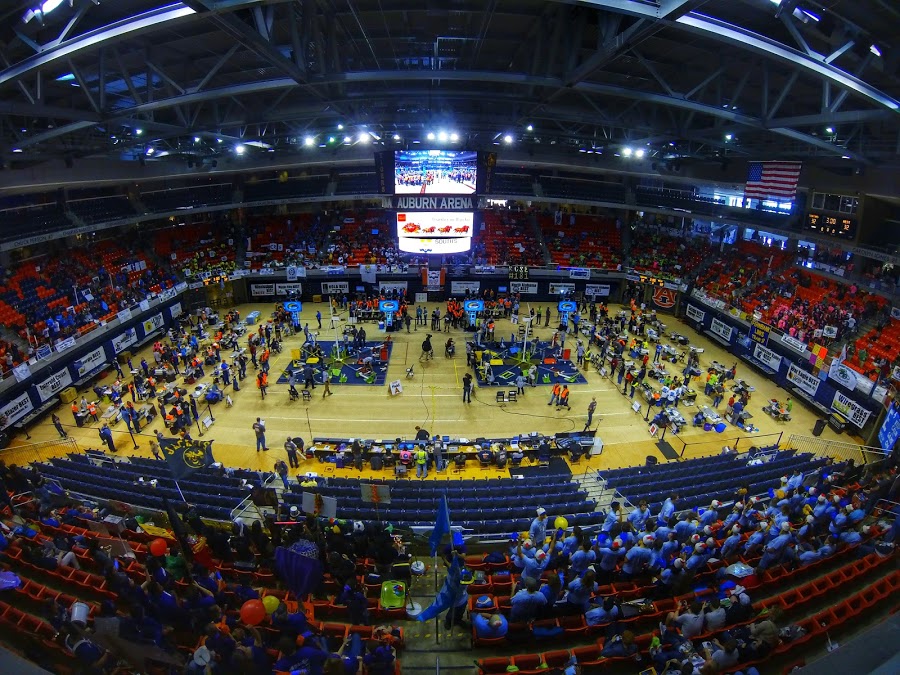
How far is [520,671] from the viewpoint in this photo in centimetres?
752

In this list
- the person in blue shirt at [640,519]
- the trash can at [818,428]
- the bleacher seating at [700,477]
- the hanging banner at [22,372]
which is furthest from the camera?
the trash can at [818,428]

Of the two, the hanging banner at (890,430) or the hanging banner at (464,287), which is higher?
the hanging banner at (464,287)

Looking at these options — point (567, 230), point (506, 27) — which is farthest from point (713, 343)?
point (506, 27)

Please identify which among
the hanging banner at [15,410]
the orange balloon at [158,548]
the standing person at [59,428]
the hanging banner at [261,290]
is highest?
the hanging banner at [261,290]

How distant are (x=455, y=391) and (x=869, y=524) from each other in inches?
609

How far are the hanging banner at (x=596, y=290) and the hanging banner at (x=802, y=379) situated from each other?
1452 centimetres

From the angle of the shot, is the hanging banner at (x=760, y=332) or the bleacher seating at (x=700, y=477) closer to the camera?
the bleacher seating at (x=700, y=477)

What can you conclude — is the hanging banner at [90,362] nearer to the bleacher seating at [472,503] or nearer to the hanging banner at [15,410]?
the hanging banner at [15,410]

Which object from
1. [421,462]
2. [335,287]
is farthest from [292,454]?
[335,287]

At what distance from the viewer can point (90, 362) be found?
23.6 m

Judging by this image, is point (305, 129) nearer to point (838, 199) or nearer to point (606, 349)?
point (606, 349)

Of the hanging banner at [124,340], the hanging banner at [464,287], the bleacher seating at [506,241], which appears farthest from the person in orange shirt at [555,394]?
the hanging banner at [124,340]

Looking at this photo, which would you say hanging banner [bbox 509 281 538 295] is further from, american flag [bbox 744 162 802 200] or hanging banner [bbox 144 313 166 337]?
Answer: hanging banner [bbox 144 313 166 337]

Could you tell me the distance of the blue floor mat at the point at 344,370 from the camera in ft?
77.9
